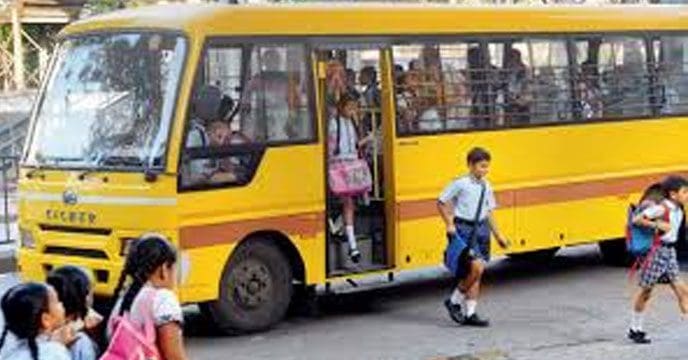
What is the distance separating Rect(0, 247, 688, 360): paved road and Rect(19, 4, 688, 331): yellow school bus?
389 millimetres

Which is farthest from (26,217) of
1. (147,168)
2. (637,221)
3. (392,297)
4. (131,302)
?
(131,302)

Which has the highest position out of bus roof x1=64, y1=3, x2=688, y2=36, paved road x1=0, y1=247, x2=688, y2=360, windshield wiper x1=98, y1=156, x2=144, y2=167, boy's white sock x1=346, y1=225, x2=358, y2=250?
bus roof x1=64, y1=3, x2=688, y2=36

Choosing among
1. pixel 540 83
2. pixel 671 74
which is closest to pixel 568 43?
pixel 540 83

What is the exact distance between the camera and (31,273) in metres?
10.6

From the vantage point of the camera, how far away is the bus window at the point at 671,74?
46.3 ft

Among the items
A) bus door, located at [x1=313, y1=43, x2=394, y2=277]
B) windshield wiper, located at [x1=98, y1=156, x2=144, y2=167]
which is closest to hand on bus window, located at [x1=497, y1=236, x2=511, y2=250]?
bus door, located at [x1=313, y1=43, x2=394, y2=277]

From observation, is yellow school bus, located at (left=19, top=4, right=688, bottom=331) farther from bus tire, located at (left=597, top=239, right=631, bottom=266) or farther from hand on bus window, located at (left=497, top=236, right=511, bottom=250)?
bus tire, located at (left=597, top=239, right=631, bottom=266)

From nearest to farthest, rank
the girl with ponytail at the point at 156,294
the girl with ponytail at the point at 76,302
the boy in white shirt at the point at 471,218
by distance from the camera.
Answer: the girl with ponytail at the point at 76,302 < the girl with ponytail at the point at 156,294 < the boy in white shirt at the point at 471,218

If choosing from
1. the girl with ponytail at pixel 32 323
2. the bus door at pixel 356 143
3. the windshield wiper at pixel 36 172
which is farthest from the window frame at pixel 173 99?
the girl with ponytail at pixel 32 323

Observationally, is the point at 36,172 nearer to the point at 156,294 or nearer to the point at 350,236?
A: the point at 350,236

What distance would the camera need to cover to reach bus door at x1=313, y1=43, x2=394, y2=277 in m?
11.1

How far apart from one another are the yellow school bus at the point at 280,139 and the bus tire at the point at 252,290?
2cm

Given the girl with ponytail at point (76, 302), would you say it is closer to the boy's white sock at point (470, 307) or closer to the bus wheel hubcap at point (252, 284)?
the bus wheel hubcap at point (252, 284)

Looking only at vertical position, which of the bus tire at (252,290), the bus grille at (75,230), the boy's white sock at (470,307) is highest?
the bus grille at (75,230)
